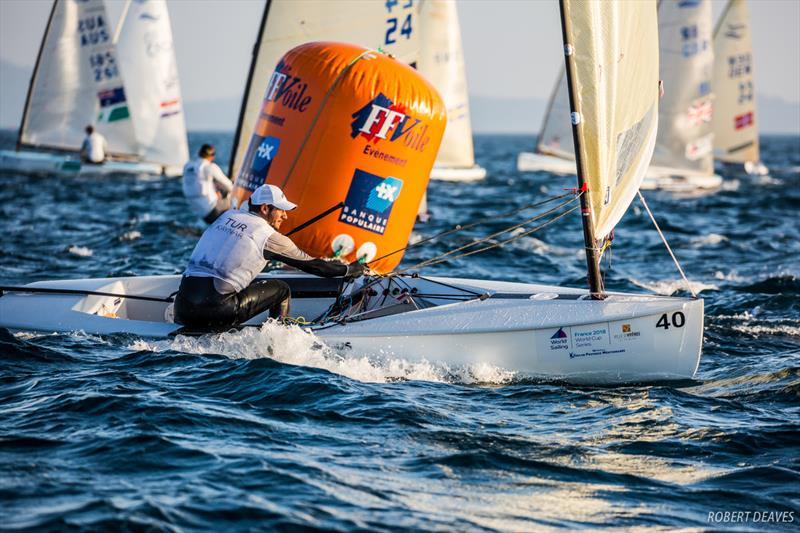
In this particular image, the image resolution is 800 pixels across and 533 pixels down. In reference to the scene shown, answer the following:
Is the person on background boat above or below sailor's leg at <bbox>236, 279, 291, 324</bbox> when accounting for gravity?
below

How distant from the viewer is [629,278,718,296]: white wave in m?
11.5

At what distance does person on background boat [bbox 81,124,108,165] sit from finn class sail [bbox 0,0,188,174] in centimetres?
26

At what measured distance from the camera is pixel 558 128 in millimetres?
32312

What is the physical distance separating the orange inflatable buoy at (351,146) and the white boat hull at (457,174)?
20138mm

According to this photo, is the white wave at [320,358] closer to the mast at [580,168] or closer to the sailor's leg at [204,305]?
the sailor's leg at [204,305]

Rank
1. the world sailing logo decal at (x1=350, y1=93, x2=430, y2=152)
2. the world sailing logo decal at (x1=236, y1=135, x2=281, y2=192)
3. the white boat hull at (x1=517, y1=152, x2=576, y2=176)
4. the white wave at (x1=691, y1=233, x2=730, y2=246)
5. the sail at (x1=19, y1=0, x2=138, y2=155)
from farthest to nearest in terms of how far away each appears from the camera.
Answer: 1. the white boat hull at (x1=517, y1=152, x2=576, y2=176)
2. the sail at (x1=19, y1=0, x2=138, y2=155)
3. the white wave at (x1=691, y1=233, x2=730, y2=246)
4. the world sailing logo decal at (x1=236, y1=135, x2=281, y2=192)
5. the world sailing logo decal at (x1=350, y1=93, x2=430, y2=152)

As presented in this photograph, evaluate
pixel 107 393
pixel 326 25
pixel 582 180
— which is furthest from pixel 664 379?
pixel 326 25

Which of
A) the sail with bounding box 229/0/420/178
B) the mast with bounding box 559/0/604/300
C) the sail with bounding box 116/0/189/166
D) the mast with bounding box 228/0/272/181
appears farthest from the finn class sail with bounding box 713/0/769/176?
the mast with bounding box 559/0/604/300

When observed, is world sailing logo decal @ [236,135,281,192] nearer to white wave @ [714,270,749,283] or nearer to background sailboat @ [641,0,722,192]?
white wave @ [714,270,749,283]

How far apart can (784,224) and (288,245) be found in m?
14.3

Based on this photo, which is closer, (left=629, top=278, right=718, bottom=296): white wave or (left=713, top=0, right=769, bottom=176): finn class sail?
(left=629, top=278, right=718, bottom=296): white wave

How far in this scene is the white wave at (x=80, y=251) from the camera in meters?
13.6

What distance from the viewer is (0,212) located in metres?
18.3

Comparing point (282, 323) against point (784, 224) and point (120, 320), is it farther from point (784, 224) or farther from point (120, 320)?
point (784, 224)
